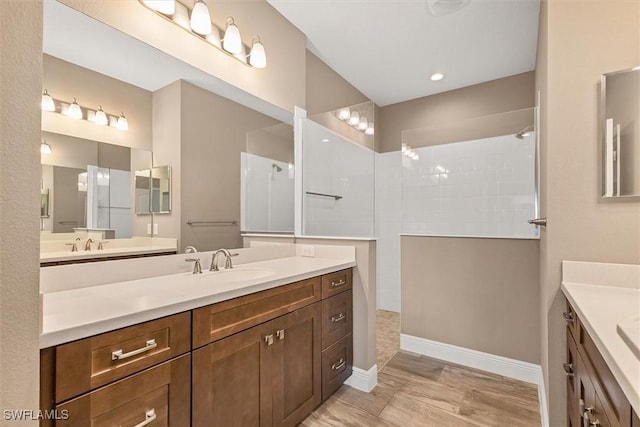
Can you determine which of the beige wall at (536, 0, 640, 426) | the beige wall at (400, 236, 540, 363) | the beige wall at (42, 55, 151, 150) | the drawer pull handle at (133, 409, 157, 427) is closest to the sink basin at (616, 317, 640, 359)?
the beige wall at (536, 0, 640, 426)

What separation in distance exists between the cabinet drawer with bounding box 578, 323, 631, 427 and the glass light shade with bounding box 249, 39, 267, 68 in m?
2.20

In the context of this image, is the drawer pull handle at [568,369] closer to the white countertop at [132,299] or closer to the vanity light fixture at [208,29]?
the white countertop at [132,299]

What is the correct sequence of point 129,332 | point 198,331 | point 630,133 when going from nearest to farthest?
1. point 129,332
2. point 198,331
3. point 630,133

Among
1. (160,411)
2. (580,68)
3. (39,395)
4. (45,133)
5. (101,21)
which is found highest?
(101,21)

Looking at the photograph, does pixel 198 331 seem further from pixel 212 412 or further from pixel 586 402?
pixel 586 402

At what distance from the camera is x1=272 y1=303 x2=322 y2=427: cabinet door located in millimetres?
1482

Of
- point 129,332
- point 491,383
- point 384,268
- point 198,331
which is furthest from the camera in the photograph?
point 384,268

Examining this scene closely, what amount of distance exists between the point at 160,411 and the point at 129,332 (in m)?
0.30

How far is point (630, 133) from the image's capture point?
1252 millimetres

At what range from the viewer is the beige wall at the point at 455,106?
3135 millimetres

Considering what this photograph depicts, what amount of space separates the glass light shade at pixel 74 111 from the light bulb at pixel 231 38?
903 millimetres

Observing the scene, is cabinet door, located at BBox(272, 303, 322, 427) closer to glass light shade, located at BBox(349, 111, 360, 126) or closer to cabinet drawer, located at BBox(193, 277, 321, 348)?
cabinet drawer, located at BBox(193, 277, 321, 348)

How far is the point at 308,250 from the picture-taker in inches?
93.4

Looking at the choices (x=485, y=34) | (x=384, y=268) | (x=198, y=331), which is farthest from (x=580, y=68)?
(x=384, y=268)
